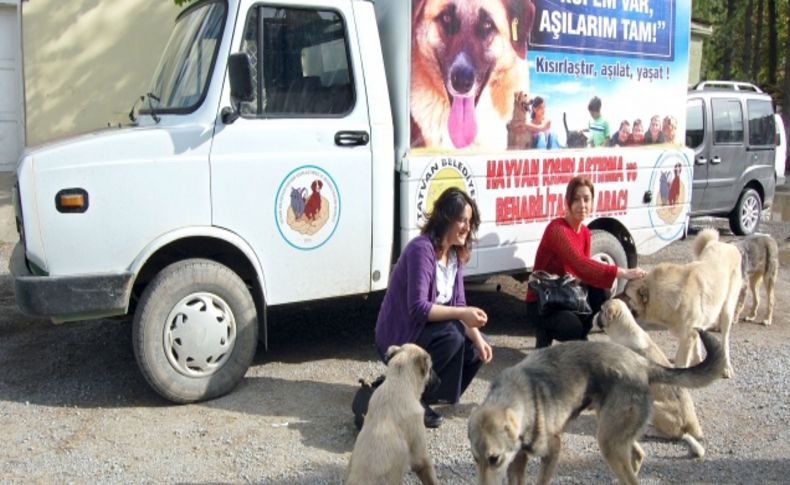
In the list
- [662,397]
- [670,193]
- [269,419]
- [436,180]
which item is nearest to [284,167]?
[436,180]

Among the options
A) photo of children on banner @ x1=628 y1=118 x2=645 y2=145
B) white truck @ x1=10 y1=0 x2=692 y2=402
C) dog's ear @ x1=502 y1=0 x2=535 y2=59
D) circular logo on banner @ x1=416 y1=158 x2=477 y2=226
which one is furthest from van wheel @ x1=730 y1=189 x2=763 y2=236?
circular logo on banner @ x1=416 y1=158 x2=477 y2=226

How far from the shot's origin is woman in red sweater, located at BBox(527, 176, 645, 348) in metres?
5.69

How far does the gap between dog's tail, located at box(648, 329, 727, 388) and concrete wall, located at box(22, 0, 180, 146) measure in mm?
9347

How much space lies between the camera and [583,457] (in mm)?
4504

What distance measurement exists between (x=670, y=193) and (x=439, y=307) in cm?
354

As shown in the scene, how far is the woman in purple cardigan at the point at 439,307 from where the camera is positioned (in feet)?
15.3

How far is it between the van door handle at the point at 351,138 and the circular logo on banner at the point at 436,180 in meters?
0.51

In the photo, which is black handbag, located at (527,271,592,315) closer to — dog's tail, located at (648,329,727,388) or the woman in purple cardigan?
the woman in purple cardigan

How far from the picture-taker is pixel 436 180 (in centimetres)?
562

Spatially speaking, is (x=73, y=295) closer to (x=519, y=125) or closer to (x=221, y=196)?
(x=221, y=196)

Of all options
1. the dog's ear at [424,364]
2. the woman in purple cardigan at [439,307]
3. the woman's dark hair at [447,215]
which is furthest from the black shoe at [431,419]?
the woman's dark hair at [447,215]

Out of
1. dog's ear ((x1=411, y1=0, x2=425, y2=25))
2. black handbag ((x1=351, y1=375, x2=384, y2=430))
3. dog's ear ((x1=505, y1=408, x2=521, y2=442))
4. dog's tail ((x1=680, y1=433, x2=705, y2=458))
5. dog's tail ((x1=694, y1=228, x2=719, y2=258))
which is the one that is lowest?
dog's tail ((x1=680, y1=433, x2=705, y2=458))

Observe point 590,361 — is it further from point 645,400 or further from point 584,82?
point 584,82

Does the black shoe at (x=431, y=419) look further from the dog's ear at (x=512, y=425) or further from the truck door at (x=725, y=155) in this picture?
the truck door at (x=725, y=155)
